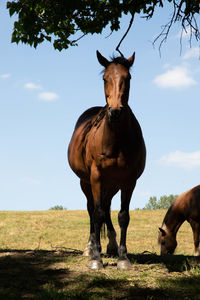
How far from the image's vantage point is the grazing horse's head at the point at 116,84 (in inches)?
214

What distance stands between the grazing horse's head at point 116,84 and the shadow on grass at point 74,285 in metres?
2.68

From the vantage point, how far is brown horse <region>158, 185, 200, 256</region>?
14.3 metres

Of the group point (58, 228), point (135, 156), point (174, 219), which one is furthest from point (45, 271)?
point (58, 228)

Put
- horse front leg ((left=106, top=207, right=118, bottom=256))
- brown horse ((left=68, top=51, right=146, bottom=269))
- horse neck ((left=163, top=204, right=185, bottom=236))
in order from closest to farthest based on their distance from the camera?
brown horse ((left=68, top=51, right=146, bottom=269)), horse front leg ((left=106, top=207, right=118, bottom=256)), horse neck ((left=163, top=204, right=185, bottom=236))

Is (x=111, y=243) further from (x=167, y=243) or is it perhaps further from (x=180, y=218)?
(x=180, y=218)

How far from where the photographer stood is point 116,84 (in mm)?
5688

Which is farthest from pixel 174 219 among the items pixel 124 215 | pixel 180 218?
pixel 124 215

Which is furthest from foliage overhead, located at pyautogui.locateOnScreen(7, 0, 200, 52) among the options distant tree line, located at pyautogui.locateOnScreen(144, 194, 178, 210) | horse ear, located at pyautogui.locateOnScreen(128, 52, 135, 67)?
distant tree line, located at pyautogui.locateOnScreen(144, 194, 178, 210)

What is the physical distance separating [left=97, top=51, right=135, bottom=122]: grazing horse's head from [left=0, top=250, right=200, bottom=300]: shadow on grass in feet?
8.80

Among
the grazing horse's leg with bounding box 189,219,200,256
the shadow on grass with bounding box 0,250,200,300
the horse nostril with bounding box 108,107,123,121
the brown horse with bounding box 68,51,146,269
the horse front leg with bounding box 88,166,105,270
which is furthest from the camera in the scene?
the grazing horse's leg with bounding box 189,219,200,256

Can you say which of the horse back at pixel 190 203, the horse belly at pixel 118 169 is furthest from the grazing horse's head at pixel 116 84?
the horse back at pixel 190 203

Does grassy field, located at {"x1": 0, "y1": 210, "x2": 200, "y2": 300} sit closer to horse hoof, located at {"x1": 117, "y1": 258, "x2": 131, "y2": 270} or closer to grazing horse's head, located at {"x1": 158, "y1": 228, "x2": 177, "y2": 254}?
horse hoof, located at {"x1": 117, "y1": 258, "x2": 131, "y2": 270}

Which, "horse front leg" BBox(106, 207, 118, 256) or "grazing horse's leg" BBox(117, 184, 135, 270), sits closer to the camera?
"grazing horse's leg" BBox(117, 184, 135, 270)

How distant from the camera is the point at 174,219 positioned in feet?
48.3
